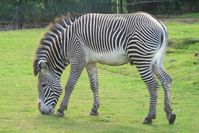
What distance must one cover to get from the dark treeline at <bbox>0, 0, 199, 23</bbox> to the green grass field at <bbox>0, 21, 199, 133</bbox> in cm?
1935

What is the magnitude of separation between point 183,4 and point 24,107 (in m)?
33.3

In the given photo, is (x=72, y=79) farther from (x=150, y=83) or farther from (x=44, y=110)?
(x=150, y=83)

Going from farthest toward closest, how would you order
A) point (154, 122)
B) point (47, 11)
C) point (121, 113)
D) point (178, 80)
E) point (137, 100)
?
1. point (47, 11)
2. point (178, 80)
3. point (137, 100)
4. point (121, 113)
5. point (154, 122)

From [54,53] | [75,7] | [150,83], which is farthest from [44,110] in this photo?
[75,7]

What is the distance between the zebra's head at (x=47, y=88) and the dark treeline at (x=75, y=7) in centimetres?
3086

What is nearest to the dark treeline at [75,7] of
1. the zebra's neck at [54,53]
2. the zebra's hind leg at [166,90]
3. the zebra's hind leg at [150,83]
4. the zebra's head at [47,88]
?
the zebra's neck at [54,53]

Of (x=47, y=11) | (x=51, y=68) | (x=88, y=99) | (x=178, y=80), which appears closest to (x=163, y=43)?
(x=51, y=68)

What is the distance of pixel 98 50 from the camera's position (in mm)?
12914

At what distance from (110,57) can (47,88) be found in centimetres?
159

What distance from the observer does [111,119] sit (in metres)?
12.6

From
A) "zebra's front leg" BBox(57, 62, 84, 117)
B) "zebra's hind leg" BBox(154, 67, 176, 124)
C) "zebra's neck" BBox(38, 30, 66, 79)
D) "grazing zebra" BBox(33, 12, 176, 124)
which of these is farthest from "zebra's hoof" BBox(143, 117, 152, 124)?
"zebra's neck" BBox(38, 30, 66, 79)

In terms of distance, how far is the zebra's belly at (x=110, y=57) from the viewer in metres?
12.7

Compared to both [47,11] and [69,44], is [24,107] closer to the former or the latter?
[69,44]

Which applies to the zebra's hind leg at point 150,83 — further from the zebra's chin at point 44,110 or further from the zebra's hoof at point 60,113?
the zebra's chin at point 44,110
